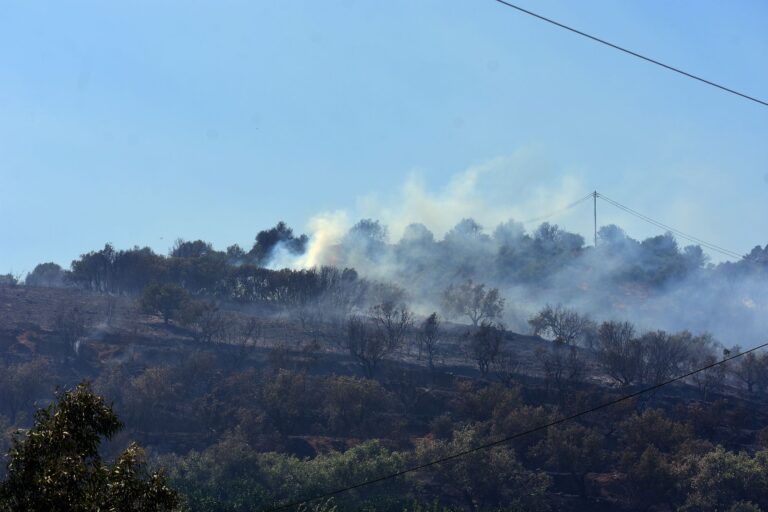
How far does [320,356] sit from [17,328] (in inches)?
1420

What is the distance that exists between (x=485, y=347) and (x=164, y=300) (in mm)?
38176

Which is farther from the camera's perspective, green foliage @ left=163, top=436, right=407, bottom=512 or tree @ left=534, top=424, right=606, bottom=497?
tree @ left=534, top=424, right=606, bottom=497

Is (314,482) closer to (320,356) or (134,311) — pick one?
(320,356)

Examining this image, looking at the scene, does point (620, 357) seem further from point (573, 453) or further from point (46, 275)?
point (46, 275)

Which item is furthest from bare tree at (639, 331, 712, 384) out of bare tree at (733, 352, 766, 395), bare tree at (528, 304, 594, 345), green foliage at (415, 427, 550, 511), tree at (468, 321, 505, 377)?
green foliage at (415, 427, 550, 511)

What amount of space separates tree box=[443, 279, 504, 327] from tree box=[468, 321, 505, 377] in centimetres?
2151

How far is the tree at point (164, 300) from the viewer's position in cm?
10575

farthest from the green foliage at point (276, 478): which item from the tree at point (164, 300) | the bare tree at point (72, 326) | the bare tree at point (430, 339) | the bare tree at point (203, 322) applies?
the tree at point (164, 300)

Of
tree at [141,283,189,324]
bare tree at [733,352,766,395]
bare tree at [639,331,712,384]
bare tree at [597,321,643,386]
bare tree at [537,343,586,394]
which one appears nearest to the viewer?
bare tree at [537,343,586,394]

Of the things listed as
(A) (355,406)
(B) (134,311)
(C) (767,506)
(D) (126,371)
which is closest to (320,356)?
(A) (355,406)

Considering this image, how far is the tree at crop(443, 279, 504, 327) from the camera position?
402 feet

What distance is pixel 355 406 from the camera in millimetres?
83562

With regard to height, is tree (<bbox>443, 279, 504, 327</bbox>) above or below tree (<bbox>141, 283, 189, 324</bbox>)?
above

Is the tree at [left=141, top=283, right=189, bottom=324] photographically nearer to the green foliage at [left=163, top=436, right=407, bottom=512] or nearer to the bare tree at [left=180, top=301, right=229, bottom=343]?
the bare tree at [left=180, top=301, right=229, bottom=343]
